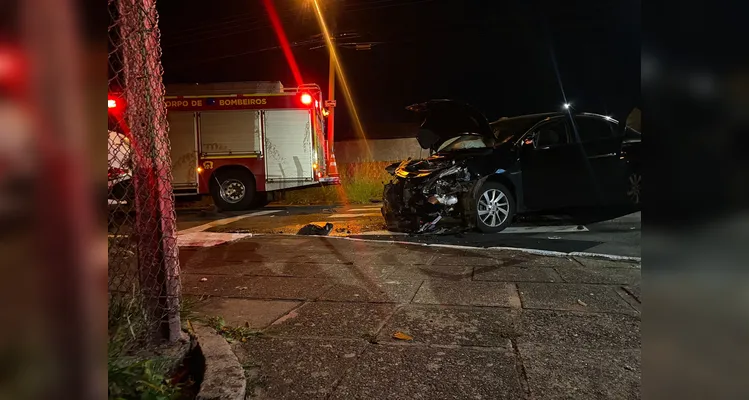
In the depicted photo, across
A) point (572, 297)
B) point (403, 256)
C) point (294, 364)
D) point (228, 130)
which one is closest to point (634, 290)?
point (572, 297)

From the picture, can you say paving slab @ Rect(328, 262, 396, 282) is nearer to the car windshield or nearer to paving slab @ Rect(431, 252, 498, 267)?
paving slab @ Rect(431, 252, 498, 267)

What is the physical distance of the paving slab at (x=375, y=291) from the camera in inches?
156

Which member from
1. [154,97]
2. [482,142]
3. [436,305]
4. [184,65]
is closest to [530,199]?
[482,142]

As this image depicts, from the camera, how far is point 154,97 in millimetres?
2740

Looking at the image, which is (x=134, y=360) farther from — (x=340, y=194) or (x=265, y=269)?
(x=340, y=194)

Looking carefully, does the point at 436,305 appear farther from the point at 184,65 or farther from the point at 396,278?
the point at 184,65

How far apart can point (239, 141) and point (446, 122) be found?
625cm

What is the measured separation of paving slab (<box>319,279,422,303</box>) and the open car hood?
157 inches

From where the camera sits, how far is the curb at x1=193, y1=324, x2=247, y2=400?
2.26 metres

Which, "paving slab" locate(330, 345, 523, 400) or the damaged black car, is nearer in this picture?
"paving slab" locate(330, 345, 523, 400)

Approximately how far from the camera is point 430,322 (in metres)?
3.34

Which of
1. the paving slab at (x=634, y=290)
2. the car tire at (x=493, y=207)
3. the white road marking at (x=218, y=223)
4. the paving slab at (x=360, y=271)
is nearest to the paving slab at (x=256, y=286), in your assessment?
the paving slab at (x=360, y=271)

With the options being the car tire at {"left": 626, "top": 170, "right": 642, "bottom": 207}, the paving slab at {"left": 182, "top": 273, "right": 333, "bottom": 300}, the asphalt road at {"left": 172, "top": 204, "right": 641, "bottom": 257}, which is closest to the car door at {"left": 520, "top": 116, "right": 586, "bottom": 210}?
the asphalt road at {"left": 172, "top": 204, "right": 641, "bottom": 257}
